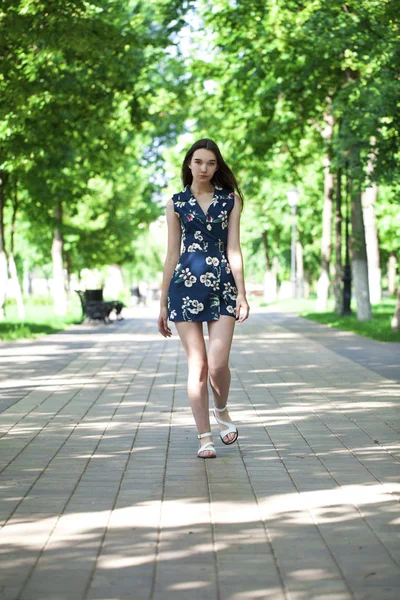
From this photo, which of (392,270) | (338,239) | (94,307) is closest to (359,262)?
(338,239)

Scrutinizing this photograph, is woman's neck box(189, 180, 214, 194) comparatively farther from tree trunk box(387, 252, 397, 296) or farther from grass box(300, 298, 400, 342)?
tree trunk box(387, 252, 397, 296)

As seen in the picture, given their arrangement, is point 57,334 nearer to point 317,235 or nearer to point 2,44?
point 2,44

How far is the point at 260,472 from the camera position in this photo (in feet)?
22.0

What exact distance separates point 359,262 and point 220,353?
19.0 metres

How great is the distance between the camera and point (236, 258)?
7117 millimetres

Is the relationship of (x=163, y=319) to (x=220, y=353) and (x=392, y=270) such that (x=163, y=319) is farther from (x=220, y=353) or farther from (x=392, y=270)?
(x=392, y=270)

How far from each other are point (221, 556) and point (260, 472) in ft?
6.71

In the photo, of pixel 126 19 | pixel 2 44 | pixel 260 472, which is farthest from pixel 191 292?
pixel 126 19

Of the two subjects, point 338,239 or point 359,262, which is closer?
point 359,262

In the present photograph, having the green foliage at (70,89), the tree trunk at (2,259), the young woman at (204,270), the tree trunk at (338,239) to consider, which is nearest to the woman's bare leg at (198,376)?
the young woman at (204,270)

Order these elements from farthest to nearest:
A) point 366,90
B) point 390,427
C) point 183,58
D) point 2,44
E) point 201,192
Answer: point 183,58, point 366,90, point 2,44, point 390,427, point 201,192

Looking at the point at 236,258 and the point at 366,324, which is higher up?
the point at 236,258

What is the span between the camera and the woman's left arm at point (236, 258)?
23.2ft

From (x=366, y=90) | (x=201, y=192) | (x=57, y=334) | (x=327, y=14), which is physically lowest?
(x=57, y=334)
